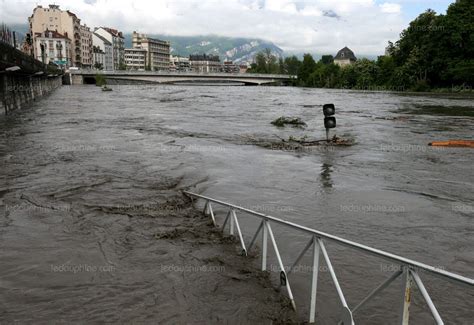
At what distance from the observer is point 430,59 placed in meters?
105

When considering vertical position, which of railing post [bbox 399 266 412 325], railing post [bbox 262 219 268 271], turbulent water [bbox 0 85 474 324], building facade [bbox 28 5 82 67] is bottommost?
turbulent water [bbox 0 85 474 324]

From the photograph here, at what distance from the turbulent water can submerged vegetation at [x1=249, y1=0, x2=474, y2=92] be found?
79.2 metres

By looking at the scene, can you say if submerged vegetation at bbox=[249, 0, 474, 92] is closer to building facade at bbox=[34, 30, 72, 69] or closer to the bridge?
the bridge

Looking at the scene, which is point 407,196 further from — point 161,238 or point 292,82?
point 292,82

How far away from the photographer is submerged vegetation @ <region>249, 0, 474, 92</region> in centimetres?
9606

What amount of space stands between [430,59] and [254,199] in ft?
343

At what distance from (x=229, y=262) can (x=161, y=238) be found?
184 cm

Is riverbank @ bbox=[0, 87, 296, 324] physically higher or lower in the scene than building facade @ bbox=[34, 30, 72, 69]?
lower

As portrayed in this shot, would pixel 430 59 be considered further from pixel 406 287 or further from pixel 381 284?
pixel 406 287

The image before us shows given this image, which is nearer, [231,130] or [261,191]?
[261,191]

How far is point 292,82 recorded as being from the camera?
17500 cm

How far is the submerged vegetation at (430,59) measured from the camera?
315 ft

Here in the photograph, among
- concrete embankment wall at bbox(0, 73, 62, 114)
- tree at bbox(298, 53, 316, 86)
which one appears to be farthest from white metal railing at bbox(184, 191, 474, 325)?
tree at bbox(298, 53, 316, 86)

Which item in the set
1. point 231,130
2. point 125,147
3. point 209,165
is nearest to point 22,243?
point 209,165
